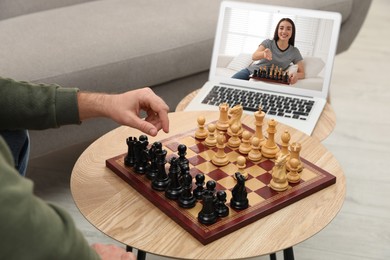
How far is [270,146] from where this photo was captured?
4.92ft

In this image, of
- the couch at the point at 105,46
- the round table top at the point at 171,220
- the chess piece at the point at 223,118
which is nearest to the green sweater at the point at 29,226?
the round table top at the point at 171,220

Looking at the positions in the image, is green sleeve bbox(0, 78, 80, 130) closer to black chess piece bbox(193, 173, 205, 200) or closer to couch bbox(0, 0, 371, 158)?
black chess piece bbox(193, 173, 205, 200)

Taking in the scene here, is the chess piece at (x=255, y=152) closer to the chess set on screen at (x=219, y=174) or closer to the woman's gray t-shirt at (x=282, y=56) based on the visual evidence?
the chess set on screen at (x=219, y=174)

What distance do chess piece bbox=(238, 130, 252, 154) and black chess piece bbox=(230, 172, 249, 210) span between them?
222 millimetres

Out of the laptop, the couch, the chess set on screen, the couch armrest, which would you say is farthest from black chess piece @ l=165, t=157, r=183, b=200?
the couch armrest

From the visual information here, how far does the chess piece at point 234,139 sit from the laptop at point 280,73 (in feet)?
0.84

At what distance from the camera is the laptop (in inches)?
71.5

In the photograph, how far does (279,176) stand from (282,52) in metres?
0.56

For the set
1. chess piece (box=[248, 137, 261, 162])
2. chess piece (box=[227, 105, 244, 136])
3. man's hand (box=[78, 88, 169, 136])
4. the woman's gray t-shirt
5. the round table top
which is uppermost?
the woman's gray t-shirt

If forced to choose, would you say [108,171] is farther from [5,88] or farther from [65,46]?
[65,46]

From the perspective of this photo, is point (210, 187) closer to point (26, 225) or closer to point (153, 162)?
point (153, 162)

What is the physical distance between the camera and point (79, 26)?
7.43ft

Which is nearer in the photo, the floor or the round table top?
the round table top

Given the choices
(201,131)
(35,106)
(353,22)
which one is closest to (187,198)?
(201,131)
